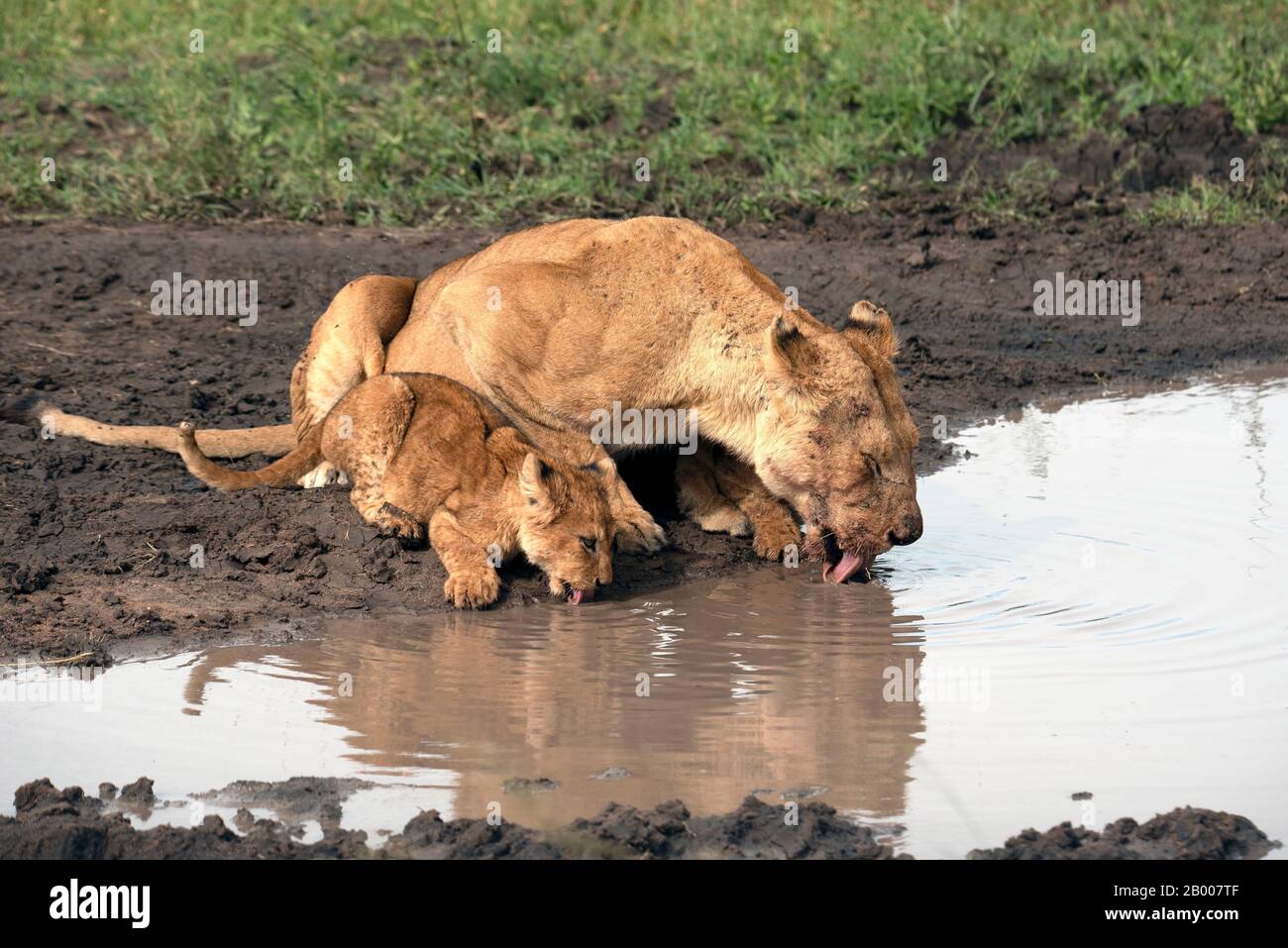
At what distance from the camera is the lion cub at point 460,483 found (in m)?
6.49

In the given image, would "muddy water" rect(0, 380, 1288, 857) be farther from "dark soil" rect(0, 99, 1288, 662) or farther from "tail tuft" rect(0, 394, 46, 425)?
"tail tuft" rect(0, 394, 46, 425)

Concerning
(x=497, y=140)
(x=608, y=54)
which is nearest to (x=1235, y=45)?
(x=608, y=54)

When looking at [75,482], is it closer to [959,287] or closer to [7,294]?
[7,294]

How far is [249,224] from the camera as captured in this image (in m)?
11.4

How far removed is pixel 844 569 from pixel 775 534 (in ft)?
1.78

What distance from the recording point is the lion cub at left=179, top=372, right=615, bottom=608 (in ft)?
21.3

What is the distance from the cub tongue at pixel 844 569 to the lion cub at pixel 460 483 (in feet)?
2.75

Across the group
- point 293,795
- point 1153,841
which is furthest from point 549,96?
point 1153,841

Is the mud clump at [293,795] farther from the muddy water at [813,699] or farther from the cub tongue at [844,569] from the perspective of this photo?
the cub tongue at [844,569]

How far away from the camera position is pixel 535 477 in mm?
6414

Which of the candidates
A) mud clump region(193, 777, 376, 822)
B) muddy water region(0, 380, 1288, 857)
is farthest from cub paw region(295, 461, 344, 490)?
mud clump region(193, 777, 376, 822)

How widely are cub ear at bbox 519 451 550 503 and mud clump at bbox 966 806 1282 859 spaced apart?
8.37 feet

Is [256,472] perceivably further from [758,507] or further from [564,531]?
[758,507]
